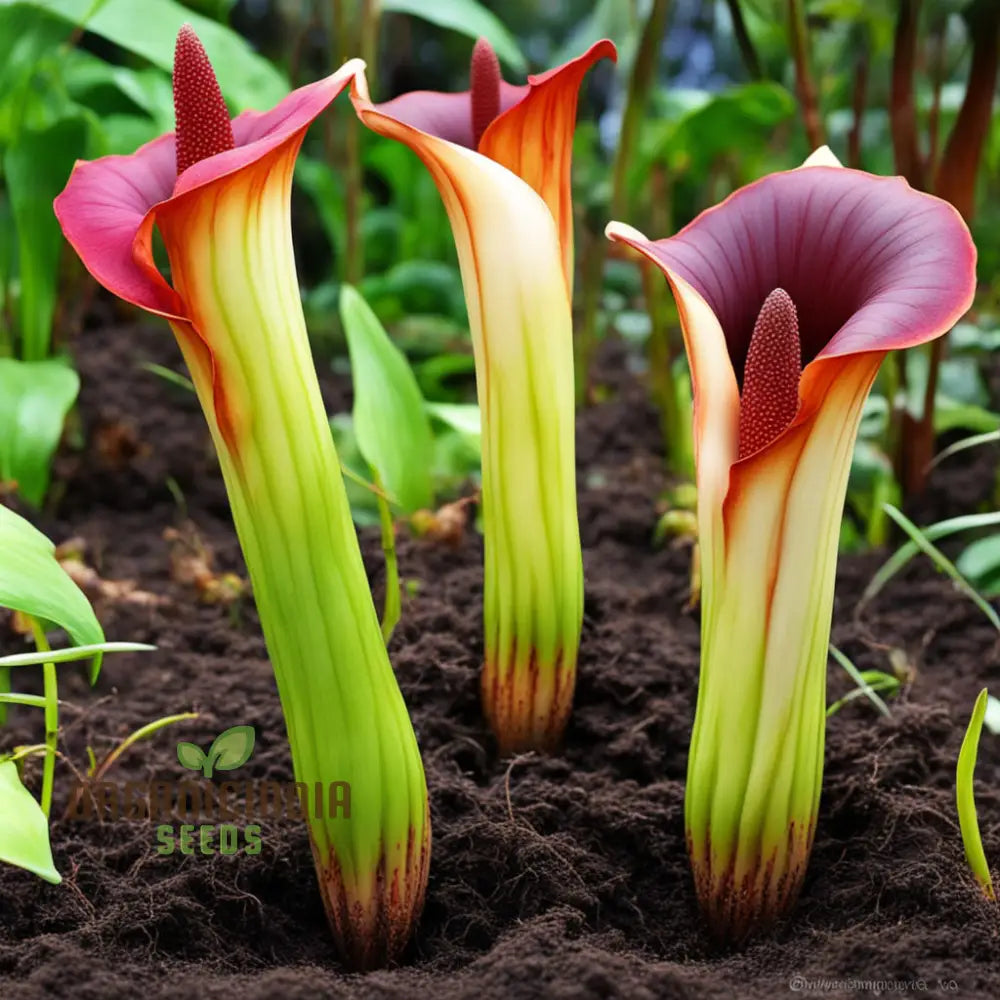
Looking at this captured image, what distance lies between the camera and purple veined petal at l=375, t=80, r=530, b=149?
774 mm

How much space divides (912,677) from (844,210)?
45cm

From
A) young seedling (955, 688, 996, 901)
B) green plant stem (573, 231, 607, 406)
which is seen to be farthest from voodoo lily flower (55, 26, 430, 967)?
green plant stem (573, 231, 607, 406)

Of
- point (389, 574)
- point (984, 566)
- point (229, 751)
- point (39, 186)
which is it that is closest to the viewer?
point (229, 751)

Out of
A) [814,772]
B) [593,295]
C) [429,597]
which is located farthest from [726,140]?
[814,772]

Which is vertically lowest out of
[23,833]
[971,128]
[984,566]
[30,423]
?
[984,566]

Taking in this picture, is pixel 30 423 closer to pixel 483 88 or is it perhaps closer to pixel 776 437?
pixel 483 88

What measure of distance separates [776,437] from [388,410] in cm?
60

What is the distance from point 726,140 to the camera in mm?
1404

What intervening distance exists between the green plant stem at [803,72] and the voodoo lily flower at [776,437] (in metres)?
0.50

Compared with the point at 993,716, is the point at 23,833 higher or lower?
higher

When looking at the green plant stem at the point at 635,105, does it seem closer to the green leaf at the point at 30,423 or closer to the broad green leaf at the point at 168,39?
the broad green leaf at the point at 168,39

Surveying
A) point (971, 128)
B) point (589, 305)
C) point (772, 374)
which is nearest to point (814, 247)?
point (772, 374)

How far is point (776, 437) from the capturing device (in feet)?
1.76

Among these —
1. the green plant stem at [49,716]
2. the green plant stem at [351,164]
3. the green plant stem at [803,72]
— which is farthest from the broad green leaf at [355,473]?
the green plant stem at [803,72]
